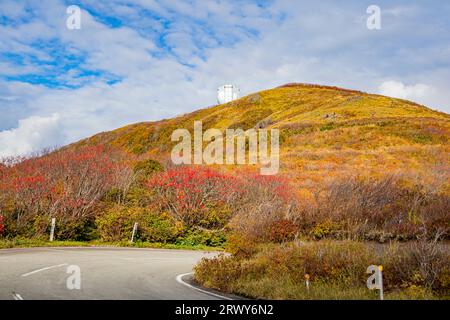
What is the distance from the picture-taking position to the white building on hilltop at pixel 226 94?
104m

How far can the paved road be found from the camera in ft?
29.1

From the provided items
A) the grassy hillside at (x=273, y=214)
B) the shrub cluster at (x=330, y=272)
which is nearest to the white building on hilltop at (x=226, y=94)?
the grassy hillside at (x=273, y=214)

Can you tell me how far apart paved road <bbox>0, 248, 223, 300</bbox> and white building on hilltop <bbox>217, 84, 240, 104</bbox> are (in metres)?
87.5

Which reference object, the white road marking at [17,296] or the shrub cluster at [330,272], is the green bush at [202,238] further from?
the white road marking at [17,296]

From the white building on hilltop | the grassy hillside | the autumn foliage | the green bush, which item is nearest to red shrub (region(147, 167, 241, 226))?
the grassy hillside

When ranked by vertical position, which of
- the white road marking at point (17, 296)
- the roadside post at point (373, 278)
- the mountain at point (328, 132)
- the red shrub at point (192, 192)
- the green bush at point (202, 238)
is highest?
the mountain at point (328, 132)

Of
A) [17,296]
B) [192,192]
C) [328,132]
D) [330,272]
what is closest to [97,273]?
[17,296]

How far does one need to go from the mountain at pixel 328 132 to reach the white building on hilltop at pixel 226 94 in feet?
26.8

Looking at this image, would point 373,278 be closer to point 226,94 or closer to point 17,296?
point 17,296

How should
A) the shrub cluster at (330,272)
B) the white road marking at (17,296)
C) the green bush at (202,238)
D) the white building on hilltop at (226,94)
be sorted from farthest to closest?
the white building on hilltop at (226,94) → the green bush at (202,238) → the shrub cluster at (330,272) → the white road marking at (17,296)

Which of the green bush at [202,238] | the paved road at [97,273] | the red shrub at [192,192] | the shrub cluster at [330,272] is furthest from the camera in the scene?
the red shrub at [192,192]

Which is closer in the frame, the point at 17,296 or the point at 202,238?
the point at 17,296

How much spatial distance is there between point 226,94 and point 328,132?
5120cm

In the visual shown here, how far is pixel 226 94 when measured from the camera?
104500 millimetres
